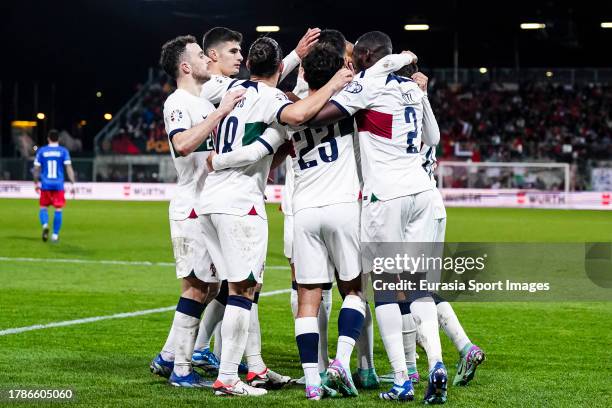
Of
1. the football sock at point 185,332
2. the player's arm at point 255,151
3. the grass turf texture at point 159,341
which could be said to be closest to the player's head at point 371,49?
the player's arm at point 255,151

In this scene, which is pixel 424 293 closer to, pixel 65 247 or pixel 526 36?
pixel 65 247

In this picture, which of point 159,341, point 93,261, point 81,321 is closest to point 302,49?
point 159,341

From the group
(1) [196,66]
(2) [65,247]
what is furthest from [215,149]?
(2) [65,247]

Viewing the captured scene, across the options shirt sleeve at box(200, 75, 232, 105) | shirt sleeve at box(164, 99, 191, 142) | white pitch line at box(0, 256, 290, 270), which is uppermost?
shirt sleeve at box(200, 75, 232, 105)

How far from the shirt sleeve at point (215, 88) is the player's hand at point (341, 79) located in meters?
0.98

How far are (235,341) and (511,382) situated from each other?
6.65 ft

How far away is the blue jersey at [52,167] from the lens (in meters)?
19.7

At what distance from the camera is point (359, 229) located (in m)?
6.47

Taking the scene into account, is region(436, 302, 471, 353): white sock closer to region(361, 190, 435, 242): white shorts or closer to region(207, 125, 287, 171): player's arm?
region(361, 190, 435, 242): white shorts

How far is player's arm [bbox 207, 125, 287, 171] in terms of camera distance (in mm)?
6406

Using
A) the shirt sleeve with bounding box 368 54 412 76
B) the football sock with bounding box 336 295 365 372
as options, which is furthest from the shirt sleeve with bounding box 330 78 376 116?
the football sock with bounding box 336 295 365 372

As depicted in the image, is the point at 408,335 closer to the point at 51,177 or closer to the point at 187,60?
the point at 187,60

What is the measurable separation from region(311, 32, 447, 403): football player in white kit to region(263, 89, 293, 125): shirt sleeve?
1.04 feet

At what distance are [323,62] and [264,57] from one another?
40 cm
